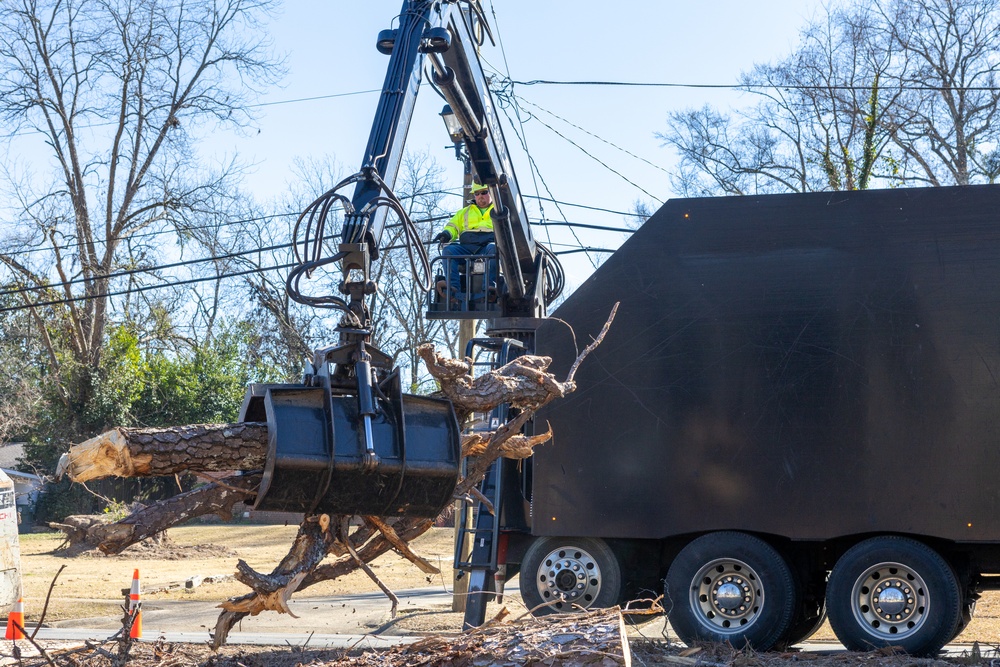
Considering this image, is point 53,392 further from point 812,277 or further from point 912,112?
point 812,277

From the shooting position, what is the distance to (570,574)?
303 inches

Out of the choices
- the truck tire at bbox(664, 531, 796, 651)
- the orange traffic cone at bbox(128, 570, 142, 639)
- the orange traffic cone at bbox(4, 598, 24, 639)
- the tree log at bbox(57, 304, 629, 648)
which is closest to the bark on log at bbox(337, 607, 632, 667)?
the tree log at bbox(57, 304, 629, 648)

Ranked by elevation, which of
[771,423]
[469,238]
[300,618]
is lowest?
[300,618]

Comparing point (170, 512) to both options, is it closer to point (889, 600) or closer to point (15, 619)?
point (15, 619)

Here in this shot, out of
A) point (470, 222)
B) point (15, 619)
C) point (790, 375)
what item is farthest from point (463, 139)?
point (15, 619)

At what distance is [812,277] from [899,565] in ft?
6.75

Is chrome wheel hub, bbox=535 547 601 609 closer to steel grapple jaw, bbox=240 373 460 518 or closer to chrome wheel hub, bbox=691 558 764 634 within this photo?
chrome wheel hub, bbox=691 558 764 634

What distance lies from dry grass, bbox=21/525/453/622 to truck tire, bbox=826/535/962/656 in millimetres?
3429

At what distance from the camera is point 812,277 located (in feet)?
24.5

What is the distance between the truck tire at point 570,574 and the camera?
300 inches

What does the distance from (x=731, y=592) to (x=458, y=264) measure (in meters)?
3.67

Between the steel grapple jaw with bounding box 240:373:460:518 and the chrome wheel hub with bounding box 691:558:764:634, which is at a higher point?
the steel grapple jaw with bounding box 240:373:460:518

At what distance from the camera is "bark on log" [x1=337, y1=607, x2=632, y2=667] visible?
5.01 m

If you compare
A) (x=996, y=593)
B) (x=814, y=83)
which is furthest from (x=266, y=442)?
(x=814, y=83)
